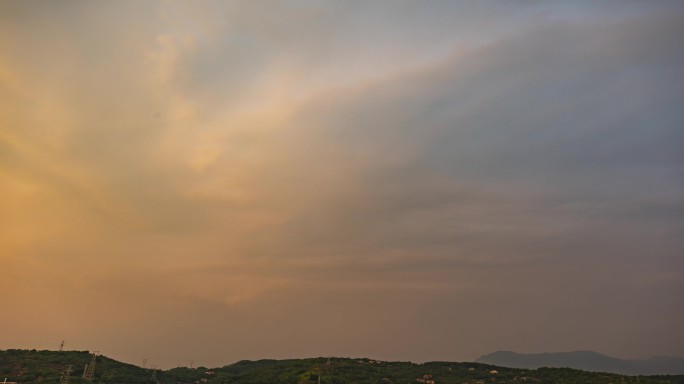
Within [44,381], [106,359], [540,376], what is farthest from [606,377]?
[106,359]

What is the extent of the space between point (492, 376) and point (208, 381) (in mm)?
76514

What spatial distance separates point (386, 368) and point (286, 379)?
3809cm

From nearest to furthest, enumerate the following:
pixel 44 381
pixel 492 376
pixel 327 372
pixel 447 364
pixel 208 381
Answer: pixel 44 381
pixel 327 372
pixel 492 376
pixel 208 381
pixel 447 364

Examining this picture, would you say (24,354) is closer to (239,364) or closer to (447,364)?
(239,364)

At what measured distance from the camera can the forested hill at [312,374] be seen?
91450 mm

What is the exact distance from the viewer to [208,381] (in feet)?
394

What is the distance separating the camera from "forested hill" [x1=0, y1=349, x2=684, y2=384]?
91.4 meters

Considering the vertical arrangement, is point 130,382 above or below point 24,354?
below

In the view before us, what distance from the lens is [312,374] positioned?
3861 inches

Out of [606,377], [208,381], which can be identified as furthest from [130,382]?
[606,377]

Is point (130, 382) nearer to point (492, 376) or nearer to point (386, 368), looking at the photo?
point (386, 368)

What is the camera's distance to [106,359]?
116 meters

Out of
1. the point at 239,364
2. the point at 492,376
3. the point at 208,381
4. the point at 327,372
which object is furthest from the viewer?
the point at 239,364

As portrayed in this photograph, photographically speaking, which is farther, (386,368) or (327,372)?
(386,368)
